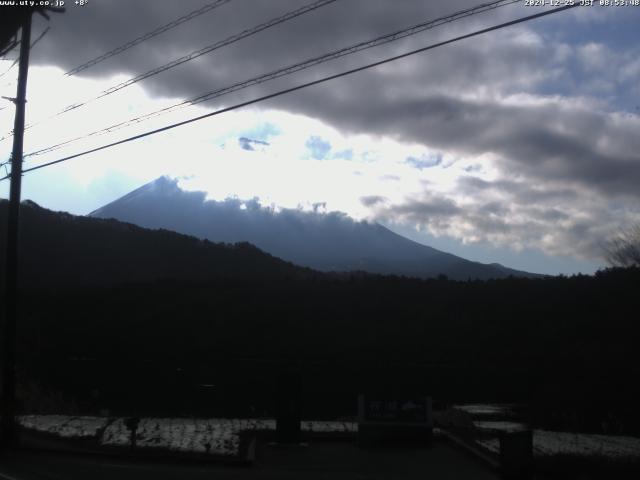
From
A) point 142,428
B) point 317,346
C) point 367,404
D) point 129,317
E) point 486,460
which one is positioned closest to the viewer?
point 486,460

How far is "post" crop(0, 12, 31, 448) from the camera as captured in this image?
17.0m

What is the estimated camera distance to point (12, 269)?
58.3 feet

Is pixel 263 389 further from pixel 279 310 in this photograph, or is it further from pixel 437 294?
pixel 437 294

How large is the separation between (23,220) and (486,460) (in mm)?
101925

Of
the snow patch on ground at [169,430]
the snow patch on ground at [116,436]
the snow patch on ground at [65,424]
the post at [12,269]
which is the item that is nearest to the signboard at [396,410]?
the snow patch on ground at [169,430]

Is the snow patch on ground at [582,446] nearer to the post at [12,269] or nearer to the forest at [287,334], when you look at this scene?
the forest at [287,334]

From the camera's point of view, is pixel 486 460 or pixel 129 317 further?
pixel 129 317

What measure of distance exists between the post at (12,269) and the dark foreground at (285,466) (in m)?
1.10

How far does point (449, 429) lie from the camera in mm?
19969

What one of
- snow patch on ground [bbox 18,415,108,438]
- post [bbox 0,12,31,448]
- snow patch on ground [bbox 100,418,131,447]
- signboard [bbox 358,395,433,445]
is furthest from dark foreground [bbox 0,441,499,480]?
snow patch on ground [bbox 18,415,108,438]

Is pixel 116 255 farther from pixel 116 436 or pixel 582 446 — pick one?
pixel 582 446

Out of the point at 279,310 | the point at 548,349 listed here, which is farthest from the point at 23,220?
the point at 548,349

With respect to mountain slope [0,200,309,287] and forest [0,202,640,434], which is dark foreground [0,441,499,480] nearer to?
forest [0,202,640,434]

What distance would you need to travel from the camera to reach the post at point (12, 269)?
17.0 metres
